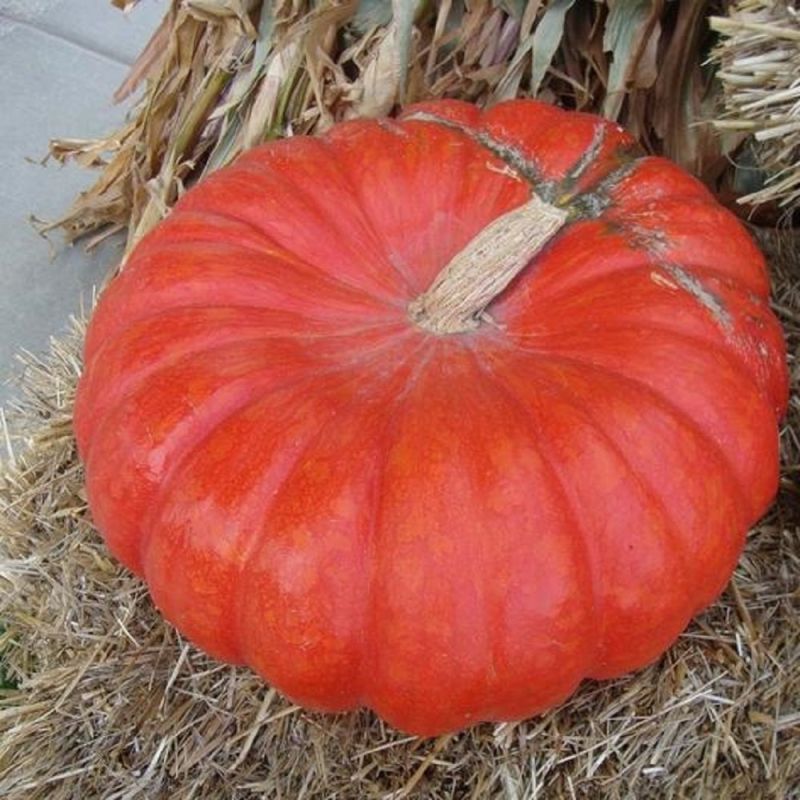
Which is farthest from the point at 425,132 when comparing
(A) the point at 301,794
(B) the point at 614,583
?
(A) the point at 301,794

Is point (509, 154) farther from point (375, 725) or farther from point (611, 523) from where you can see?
point (375, 725)

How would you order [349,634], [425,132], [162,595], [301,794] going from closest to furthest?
1. [349,634]
2. [162,595]
3. [301,794]
4. [425,132]

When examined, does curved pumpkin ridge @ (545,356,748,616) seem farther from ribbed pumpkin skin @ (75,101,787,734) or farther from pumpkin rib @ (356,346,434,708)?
pumpkin rib @ (356,346,434,708)

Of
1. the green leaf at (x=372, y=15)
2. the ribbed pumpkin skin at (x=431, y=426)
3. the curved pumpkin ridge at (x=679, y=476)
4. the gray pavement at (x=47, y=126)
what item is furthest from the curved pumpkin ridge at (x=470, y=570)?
the gray pavement at (x=47, y=126)

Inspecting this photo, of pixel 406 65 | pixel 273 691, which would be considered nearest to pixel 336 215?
pixel 406 65

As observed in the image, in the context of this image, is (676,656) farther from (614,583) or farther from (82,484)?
(82,484)

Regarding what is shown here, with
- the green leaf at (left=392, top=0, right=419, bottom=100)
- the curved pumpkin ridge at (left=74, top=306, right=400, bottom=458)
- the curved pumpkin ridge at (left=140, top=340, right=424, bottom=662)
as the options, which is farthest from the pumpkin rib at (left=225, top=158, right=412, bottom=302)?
the green leaf at (left=392, top=0, right=419, bottom=100)

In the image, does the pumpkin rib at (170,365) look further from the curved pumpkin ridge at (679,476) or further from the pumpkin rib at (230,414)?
the curved pumpkin ridge at (679,476)
